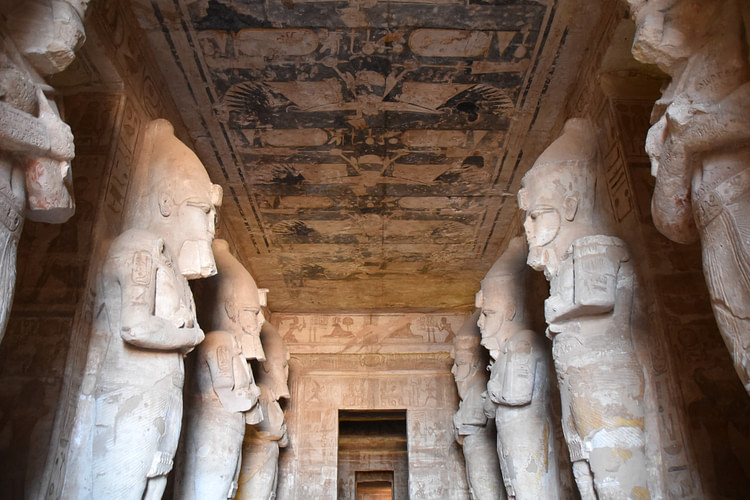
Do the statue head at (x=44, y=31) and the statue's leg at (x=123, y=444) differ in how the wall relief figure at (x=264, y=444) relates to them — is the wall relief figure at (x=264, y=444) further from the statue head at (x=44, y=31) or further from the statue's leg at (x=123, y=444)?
the statue head at (x=44, y=31)

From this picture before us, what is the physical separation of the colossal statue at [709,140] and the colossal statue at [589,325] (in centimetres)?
141

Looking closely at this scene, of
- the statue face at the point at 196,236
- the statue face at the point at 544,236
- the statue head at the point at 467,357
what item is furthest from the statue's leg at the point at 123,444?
the statue head at the point at 467,357

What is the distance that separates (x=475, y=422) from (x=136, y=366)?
17.2 ft

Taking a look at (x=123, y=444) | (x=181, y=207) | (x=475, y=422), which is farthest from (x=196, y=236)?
(x=475, y=422)

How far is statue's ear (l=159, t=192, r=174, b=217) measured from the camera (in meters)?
4.84

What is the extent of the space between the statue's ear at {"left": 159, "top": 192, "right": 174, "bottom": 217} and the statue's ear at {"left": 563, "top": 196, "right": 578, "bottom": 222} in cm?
305

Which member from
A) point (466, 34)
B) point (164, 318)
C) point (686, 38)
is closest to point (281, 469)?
point (164, 318)

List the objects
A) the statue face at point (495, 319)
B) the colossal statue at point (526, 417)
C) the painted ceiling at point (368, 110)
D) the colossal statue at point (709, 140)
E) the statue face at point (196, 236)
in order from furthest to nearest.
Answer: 1. the statue face at point (495, 319)
2. the colossal statue at point (526, 417)
3. the painted ceiling at point (368, 110)
4. the statue face at point (196, 236)
5. the colossal statue at point (709, 140)

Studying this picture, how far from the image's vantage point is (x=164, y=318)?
4195mm

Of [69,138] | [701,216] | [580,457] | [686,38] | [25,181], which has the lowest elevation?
[580,457]

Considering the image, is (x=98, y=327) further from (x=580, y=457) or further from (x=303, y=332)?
(x=303, y=332)

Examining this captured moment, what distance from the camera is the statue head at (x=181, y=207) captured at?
4.73 metres

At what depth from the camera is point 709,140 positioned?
252 centimetres

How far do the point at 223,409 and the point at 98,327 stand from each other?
90.9 inches
